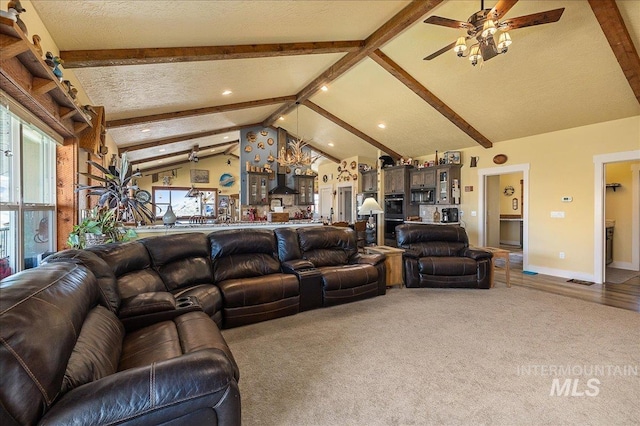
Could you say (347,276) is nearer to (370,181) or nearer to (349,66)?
(349,66)

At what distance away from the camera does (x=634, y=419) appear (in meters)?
1.75

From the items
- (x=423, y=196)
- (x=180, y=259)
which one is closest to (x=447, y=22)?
(x=180, y=259)

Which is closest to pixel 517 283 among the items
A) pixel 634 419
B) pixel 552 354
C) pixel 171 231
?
pixel 552 354

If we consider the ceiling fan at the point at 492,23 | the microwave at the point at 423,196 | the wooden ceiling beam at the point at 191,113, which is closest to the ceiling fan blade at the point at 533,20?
the ceiling fan at the point at 492,23

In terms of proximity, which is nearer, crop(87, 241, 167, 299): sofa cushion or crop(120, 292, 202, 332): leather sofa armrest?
crop(120, 292, 202, 332): leather sofa armrest

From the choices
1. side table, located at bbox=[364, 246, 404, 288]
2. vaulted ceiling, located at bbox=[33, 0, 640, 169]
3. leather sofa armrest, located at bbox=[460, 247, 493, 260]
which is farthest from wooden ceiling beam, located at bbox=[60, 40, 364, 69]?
leather sofa armrest, located at bbox=[460, 247, 493, 260]

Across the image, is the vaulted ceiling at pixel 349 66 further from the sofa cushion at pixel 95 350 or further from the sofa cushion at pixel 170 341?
the sofa cushion at pixel 170 341

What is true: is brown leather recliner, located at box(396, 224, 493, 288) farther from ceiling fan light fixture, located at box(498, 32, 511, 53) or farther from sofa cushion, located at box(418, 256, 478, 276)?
ceiling fan light fixture, located at box(498, 32, 511, 53)

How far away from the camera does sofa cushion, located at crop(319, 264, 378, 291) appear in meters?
3.63

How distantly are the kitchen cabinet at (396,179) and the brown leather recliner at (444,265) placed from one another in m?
3.42

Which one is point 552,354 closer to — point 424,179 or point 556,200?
point 556,200

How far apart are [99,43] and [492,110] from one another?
5.83 m

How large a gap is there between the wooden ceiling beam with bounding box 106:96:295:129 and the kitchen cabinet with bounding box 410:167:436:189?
12.1ft

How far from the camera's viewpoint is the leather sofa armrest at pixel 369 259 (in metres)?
4.12
